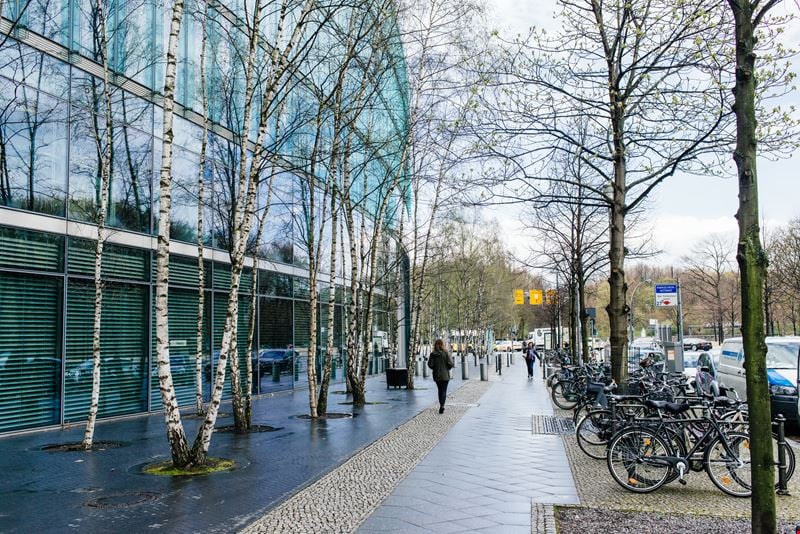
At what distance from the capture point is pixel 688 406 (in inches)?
337

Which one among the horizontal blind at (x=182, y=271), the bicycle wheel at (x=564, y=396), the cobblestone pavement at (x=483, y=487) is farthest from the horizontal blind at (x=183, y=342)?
the bicycle wheel at (x=564, y=396)

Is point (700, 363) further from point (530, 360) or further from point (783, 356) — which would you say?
point (783, 356)

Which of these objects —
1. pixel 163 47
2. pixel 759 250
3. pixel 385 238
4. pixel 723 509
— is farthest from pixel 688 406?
pixel 385 238

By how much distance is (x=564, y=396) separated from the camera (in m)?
19.0

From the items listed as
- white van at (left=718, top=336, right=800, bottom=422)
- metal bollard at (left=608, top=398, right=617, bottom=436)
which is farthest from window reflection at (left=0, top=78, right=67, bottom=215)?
white van at (left=718, top=336, right=800, bottom=422)

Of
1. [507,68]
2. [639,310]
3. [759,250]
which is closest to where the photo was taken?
[759,250]

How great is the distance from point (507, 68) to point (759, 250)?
7.53 m

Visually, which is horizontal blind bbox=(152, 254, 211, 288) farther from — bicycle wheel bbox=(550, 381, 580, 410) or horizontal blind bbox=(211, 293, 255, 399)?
bicycle wheel bbox=(550, 381, 580, 410)

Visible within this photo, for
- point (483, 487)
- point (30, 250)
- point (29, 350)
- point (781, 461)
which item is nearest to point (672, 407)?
point (781, 461)

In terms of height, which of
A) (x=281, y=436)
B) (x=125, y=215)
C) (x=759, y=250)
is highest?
(x=125, y=215)

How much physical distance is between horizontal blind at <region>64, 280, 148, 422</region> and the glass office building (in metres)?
0.03

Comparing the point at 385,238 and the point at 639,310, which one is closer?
the point at 385,238

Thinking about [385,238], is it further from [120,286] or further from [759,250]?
[759,250]

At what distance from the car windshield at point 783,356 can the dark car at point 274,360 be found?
44.8ft
